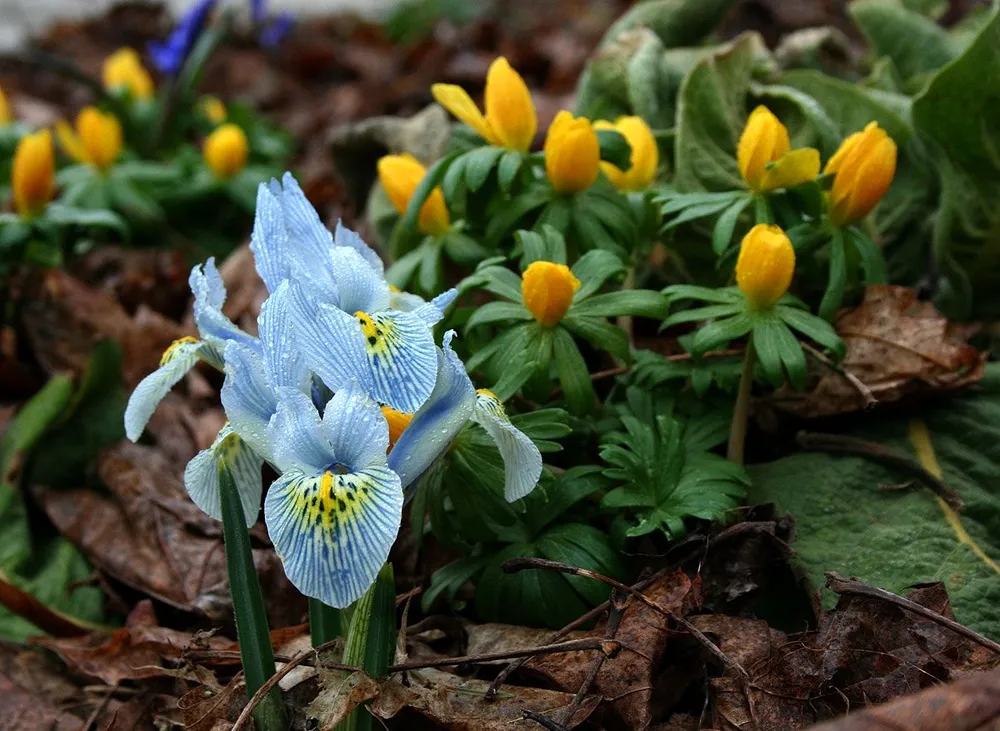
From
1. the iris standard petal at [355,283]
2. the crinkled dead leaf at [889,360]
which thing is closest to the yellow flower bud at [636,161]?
the crinkled dead leaf at [889,360]

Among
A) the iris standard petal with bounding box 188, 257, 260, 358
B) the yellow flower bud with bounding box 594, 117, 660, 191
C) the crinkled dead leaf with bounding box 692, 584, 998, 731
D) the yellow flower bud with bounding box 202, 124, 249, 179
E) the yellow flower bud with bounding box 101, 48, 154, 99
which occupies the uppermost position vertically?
the iris standard petal with bounding box 188, 257, 260, 358

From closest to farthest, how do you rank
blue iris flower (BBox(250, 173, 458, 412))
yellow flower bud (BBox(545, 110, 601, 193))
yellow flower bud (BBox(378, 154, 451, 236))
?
1. blue iris flower (BBox(250, 173, 458, 412))
2. yellow flower bud (BBox(545, 110, 601, 193))
3. yellow flower bud (BBox(378, 154, 451, 236))

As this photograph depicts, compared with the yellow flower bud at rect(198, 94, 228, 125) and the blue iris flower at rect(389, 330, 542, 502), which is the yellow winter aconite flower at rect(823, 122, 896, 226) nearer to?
the blue iris flower at rect(389, 330, 542, 502)

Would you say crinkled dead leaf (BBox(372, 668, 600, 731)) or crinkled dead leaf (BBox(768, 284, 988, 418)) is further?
crinkled dead leaf (BBox(768, 284, 988, 418))

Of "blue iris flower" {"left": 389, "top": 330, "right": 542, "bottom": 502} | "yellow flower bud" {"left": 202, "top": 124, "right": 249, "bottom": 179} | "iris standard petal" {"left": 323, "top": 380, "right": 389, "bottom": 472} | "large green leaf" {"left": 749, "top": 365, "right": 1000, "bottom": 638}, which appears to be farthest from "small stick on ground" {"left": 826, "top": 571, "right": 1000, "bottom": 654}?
"yellow flower bud" {"left": 202, "top": 124, "right": 249, "bottom": 179}

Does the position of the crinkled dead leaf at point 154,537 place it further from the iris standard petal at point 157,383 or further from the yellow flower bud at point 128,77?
the yellow flower bud at point 128,77

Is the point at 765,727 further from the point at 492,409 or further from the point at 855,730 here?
the point at 492,409
